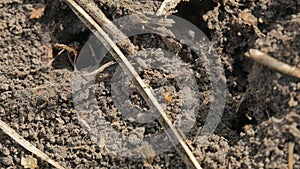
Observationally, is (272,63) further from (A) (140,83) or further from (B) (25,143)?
(B) (25,143)

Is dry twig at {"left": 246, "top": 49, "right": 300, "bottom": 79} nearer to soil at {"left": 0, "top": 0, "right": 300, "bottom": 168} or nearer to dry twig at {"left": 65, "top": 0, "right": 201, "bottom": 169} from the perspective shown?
soil at {"left": 0, "top": 0, "right": 300, "bottom": 168}

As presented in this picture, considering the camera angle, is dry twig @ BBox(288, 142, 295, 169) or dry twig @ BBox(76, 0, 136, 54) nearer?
dry twig @ BBox(288, 142, 295, 169)

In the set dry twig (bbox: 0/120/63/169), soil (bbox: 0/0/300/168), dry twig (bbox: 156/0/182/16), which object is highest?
dry twig (bbox: 156/0/182/16)

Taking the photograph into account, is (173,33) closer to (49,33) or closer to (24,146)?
(49,33)

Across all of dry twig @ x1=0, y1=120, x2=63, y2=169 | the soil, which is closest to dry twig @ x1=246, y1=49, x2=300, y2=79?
the soil

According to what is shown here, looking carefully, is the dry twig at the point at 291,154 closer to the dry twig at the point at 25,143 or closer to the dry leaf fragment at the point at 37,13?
the dry twig at the point at 25,143

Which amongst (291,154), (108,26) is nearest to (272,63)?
(291,154)

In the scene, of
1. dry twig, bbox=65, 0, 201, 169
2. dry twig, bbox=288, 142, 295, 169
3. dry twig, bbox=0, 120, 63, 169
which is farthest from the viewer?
dry twig, bbox=0, 120, 63, 169
